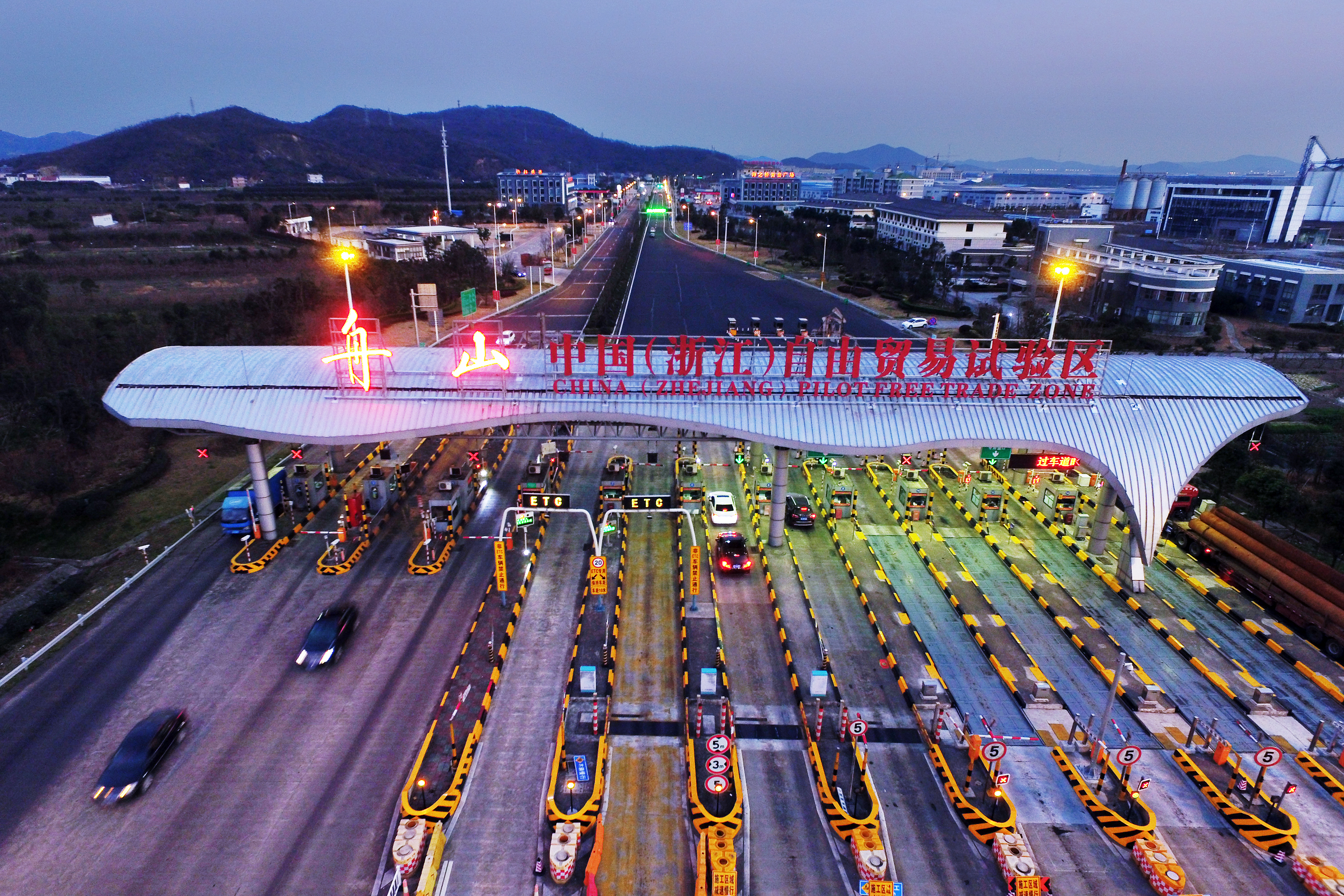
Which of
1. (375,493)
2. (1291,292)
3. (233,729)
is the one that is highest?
(1291,292)

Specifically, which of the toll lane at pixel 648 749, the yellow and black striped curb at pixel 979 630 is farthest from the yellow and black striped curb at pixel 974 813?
the toll lane at pixel 648 749

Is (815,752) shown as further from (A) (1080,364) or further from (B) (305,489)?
(B) (305,489)

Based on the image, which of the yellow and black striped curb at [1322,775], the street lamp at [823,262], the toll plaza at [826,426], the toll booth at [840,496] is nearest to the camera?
the yellow and black striped curb at [1322,775]

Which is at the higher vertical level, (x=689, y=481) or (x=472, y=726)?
(x=689, y=481)

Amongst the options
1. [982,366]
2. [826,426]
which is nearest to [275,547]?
[826,426]

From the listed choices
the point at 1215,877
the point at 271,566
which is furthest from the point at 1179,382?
the point at 271,566

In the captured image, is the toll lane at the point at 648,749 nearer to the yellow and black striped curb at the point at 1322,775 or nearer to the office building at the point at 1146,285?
the yellow and black striped curb at the point at 1322,775

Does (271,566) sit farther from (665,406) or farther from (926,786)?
(926,786)
